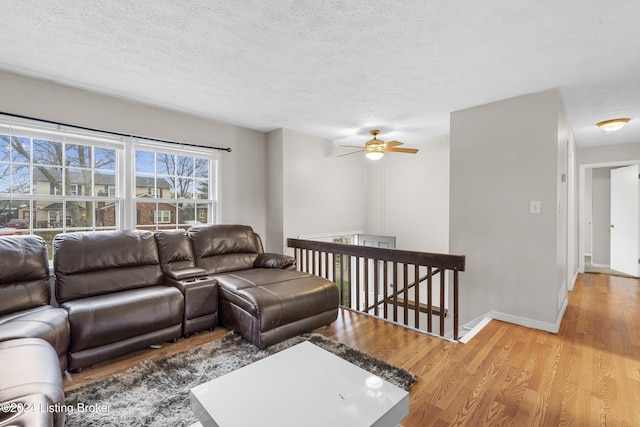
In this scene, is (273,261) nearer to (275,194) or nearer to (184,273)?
(184,273)

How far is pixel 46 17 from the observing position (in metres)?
1.87

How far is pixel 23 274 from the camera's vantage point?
2285 mm

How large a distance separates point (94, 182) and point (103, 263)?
108 centimetres

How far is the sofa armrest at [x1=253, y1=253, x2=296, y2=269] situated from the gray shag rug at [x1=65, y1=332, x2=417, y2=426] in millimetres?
1024

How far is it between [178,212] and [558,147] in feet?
14.7

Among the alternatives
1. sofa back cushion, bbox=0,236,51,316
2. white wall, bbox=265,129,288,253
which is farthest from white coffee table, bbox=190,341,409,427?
Answer: white wall, bbox=265,129,288,253

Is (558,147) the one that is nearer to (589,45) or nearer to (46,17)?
(589,45)

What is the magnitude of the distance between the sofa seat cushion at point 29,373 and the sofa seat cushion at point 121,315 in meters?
0.43

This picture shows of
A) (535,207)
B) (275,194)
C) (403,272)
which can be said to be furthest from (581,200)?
(275,194)

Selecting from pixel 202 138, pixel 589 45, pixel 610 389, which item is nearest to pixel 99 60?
pixel 202 138

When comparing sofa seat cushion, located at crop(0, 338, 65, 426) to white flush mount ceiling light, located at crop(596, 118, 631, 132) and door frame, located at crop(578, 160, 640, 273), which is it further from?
door frame, located at crop(578, 160, 640, 273)

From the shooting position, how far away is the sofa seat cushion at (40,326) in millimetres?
1716

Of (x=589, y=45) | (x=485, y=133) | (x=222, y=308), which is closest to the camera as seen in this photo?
(x=589, y=45)

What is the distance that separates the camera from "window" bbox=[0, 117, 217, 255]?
2771 millimetres
